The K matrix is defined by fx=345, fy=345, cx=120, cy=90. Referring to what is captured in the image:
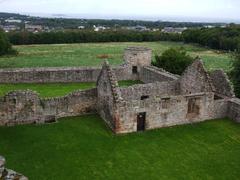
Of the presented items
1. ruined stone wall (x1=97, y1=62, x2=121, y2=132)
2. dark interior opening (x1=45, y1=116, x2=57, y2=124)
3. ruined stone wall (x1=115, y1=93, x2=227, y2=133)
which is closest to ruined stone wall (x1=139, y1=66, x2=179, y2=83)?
ruined stone wall (x1=115, y1=93, x2=227, y2=133)

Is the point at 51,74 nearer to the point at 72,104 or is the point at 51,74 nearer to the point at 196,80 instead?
the point at 72,104

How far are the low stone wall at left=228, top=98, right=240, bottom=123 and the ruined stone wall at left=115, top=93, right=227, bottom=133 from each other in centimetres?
33

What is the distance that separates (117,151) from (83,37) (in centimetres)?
7527

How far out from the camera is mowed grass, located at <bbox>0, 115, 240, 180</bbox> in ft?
50.3

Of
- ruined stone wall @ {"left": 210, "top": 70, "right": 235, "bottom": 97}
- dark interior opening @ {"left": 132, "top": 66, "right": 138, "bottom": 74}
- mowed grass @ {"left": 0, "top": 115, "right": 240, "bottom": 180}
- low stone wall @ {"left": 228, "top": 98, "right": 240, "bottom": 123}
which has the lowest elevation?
mowed grass @ {"left": 0, "top": 115, "right": 240, "bottom": 180}

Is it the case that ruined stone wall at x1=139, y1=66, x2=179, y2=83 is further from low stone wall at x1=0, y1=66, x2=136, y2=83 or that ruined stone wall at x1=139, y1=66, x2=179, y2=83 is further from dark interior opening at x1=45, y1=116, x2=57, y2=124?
dark interior opening at x1=45, y1=116, x2=57, y2=124

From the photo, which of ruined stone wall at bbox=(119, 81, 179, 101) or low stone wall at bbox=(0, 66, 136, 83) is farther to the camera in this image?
low stone wall at bbox=(0, 66, 136, 83)

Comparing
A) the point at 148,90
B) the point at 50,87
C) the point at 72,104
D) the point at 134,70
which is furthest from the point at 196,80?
the point at 50,87

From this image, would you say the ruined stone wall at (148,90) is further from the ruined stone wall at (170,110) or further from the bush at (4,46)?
the bush at (4,46)

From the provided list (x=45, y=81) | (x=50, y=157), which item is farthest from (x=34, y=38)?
(x=50, y=157)

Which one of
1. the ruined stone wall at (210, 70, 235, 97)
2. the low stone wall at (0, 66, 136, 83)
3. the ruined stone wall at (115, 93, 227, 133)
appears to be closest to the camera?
the ruined stone wall at (115, 93, 227, 133)

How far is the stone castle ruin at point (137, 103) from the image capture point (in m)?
19.5

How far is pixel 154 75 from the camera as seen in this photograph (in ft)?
102

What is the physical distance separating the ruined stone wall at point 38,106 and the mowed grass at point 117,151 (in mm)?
A: 585
